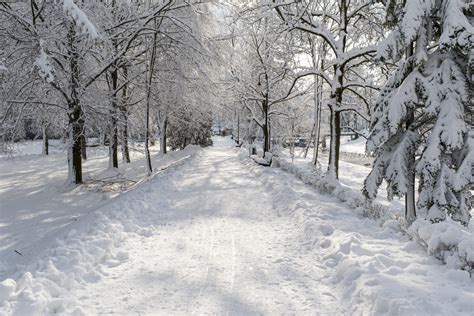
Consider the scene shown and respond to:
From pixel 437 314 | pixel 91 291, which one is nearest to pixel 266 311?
pixel 437 314

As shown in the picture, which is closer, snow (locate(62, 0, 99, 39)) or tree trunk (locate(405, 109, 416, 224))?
tree trunk (locate(405, 109, 416, 224))

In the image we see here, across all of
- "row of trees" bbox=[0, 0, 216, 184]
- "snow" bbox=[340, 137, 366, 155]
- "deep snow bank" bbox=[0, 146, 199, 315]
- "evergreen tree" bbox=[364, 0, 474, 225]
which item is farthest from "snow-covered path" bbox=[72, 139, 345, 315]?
"snow" bbox=[340, 137, 366, 155]

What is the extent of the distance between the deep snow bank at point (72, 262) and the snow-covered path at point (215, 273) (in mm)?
221

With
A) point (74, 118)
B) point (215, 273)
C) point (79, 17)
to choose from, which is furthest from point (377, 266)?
point (74, 118)

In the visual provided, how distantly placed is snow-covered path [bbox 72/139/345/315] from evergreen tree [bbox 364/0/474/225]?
269 cm

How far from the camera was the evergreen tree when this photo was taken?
22.8 ft

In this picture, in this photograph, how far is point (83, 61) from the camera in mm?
15055

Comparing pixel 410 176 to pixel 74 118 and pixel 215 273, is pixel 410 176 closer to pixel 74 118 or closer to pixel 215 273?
pixel 215 273

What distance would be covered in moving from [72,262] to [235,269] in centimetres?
244

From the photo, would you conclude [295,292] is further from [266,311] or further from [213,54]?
[213,54]

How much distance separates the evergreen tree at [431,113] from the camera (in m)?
6.95

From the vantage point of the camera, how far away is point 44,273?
16.3ft

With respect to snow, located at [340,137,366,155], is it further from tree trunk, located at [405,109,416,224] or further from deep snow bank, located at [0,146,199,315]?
deep snow bank, located at [0,146,199,315]

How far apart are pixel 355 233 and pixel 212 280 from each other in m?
2.86
